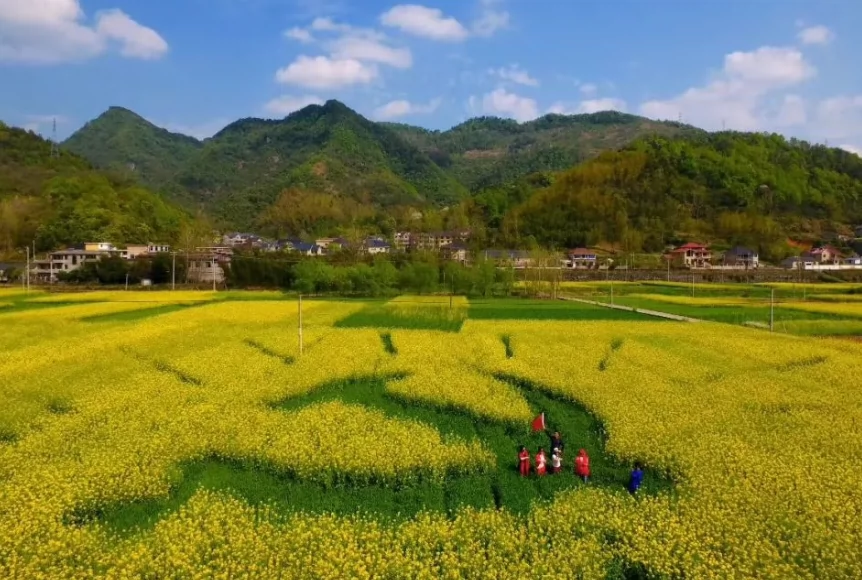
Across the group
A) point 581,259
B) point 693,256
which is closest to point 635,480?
point 581,259

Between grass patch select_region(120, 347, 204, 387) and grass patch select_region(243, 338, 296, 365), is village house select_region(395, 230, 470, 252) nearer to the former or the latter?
grass patch select_region(243, 338, 296, 365)

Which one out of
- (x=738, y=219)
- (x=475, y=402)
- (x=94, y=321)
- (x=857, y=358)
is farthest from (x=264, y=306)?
(x=738, y=219)

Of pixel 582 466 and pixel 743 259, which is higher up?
pixel 743 259

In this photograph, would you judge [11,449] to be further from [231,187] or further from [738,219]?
[231,187]

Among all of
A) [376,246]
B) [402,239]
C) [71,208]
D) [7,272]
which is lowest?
[7,272]

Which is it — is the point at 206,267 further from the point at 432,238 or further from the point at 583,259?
the point at 583,259

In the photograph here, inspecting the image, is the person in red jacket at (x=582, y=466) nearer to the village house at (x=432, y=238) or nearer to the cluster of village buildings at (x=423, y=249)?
the cluster of village buildings at (x=423, y=249)

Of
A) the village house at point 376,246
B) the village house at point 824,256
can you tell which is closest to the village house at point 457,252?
the village house at point 376,246
